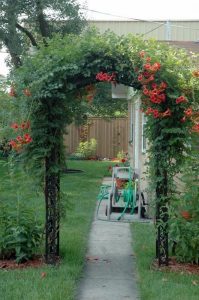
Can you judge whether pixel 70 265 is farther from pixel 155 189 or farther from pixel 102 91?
pixel 102 91

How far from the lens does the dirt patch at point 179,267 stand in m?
6.47

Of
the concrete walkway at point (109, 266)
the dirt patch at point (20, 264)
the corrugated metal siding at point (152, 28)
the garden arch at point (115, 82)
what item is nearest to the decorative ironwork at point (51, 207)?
the garden arch at point (115, 82)

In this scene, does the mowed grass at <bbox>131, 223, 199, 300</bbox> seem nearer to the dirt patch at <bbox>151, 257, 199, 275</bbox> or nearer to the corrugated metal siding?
the dirt patch at <bbox>151, 257, 199, 275</bbox>

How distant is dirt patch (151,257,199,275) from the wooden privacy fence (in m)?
18.3

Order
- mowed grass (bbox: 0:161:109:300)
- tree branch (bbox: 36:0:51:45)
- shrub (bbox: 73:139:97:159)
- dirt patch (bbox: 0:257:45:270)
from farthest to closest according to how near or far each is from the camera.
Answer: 1. shrub (bbox: 73:139:97:159)
2. tree branch (bbox: 36:0:51:45)
3. dirt patch (bbox: 0:257:45:270)
4. mowed grass (bbox: 0:161:109:300)

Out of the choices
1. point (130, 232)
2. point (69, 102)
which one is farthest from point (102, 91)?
point (69, 102)

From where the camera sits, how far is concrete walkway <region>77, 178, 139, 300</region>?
18.7 ft

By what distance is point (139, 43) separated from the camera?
6.55 m

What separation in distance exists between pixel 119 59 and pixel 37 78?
3.37ft

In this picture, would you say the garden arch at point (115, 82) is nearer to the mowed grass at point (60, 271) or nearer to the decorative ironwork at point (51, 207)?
the decorative ironwork at point (51, 207)

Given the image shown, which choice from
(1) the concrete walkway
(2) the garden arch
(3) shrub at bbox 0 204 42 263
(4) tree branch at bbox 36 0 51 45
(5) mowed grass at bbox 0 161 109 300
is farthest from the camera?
(4) tree branch at bbox 36 0 51 45

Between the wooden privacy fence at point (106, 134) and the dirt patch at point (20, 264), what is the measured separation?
60.0 feet

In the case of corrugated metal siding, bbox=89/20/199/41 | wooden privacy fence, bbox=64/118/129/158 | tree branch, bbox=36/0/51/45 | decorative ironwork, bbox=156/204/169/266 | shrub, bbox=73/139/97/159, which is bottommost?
decorative ironwork, bbox=156/204/169/266

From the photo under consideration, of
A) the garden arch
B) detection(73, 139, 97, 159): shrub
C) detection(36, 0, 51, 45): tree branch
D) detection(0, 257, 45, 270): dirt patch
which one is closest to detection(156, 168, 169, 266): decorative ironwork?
the garden arch
